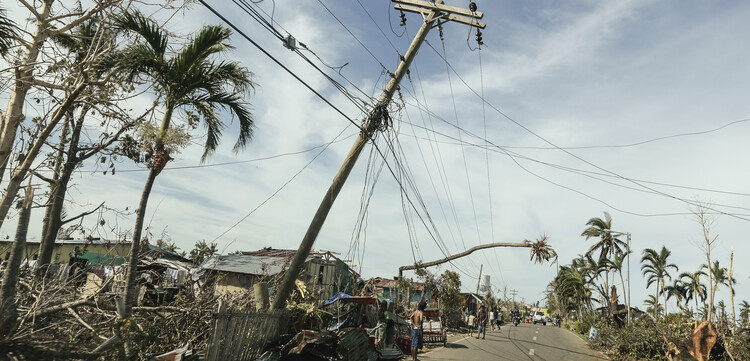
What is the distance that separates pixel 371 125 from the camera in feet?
39.1

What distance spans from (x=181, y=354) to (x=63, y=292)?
11.3ft

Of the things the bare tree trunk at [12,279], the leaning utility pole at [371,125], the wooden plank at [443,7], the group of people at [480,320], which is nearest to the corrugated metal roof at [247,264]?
the group of people at [480,320]

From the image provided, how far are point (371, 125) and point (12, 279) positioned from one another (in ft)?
26.5

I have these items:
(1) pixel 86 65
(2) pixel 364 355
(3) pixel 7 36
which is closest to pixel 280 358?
(2) pixel 364 355

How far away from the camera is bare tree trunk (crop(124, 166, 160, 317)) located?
879 centimetres

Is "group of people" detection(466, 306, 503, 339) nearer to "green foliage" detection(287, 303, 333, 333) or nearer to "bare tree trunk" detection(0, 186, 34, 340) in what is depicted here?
"green foliage" detection(287, 303, 333, 333)

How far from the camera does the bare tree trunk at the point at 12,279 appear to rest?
6.61 m

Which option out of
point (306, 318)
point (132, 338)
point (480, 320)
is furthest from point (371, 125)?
point (480, 320)

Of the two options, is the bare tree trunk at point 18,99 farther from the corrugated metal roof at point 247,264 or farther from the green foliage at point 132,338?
the corrugated metal roof at point 247,264

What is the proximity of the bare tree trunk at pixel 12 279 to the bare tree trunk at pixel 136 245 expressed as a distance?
1833mm

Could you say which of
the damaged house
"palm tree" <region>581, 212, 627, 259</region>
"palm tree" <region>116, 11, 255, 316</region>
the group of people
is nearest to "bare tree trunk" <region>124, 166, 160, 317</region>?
"palm tree" <region>116, 11, 255, 316</region>

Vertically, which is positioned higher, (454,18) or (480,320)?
(454,18)

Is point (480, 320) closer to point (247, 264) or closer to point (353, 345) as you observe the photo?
point (247, 264)

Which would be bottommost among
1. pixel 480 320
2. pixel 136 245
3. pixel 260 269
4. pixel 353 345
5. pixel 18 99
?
pixel 480 320
